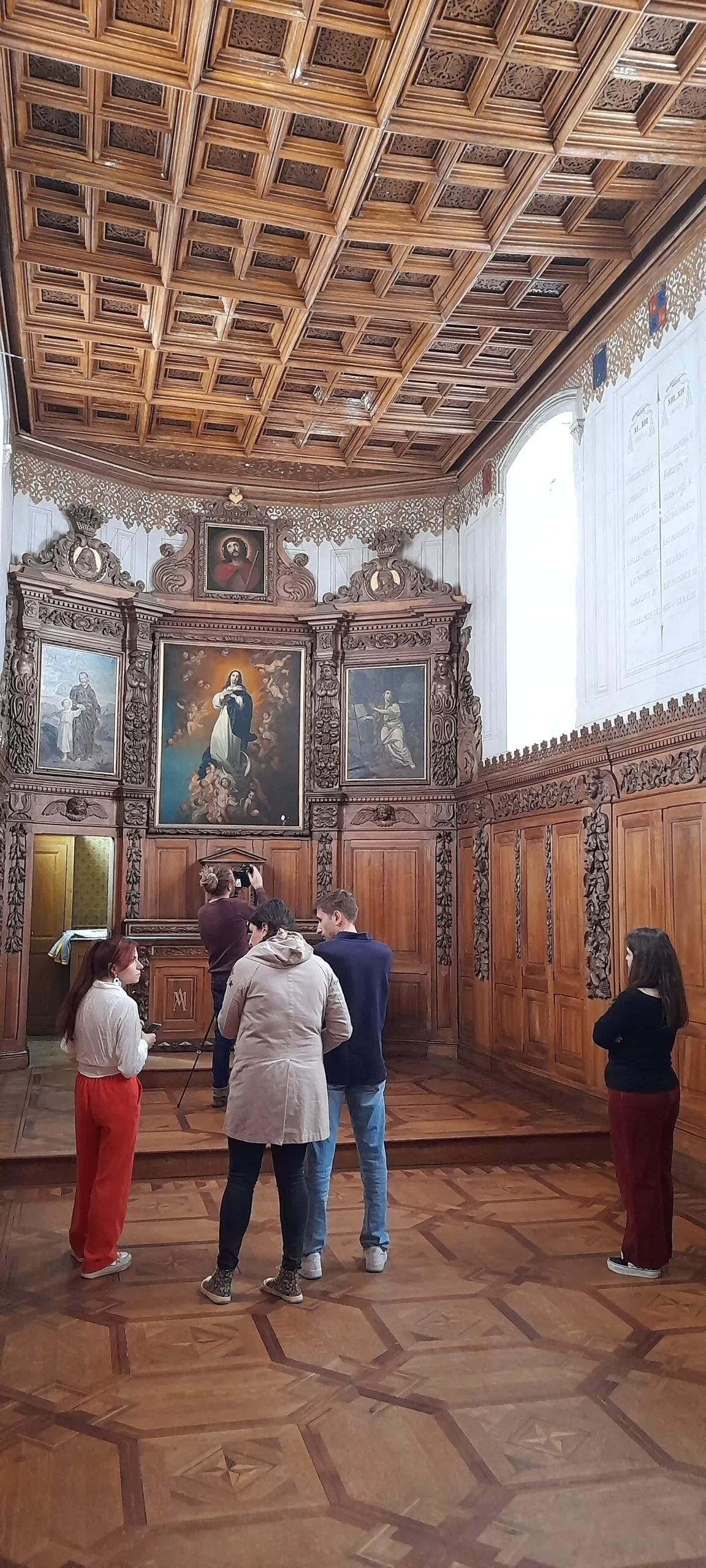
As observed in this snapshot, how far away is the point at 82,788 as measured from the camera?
11531mm

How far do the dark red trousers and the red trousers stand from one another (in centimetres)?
232

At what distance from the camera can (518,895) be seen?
10195 millimetres

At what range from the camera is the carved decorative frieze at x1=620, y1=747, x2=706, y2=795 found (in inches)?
276

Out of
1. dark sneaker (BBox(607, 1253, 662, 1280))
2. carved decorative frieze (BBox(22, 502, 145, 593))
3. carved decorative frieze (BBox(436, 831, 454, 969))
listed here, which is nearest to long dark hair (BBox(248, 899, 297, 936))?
dark sneaker (BBox(607, 1253, 662, 1280))

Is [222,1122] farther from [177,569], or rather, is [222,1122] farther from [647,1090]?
[177,569]

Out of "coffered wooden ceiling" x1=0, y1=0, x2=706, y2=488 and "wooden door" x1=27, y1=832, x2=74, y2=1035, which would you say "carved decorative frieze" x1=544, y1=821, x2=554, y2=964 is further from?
"wooden door" x1=27, y1=832, x2=74, y2=1035

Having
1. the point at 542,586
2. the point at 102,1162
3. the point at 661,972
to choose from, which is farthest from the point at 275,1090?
the point at 542,586

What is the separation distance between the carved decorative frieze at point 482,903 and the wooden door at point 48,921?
546 cm

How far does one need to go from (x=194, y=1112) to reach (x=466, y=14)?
7.37 m

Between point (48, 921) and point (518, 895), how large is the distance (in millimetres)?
6535

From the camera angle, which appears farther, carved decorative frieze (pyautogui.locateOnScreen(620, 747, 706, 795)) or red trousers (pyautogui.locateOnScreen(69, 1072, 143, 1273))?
carved decorative frieze (pyautogui.locateOnScreen(620, 747, 706, 795))

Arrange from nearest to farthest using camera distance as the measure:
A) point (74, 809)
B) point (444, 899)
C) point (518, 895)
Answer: point (518, 895), point (74, 809), point (444, 899)

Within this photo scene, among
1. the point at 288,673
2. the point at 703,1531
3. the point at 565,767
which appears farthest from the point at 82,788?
the point at 703,1531

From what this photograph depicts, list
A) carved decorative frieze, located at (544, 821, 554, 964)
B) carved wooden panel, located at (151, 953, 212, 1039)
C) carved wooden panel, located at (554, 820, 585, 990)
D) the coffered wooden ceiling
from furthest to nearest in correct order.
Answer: carved wooden panel, located at (151, 953, 212, 1039) < carved decorative frieze, located at (544, 821, 554, 964) < carved wooden panel, located at (554, 820, 585, 990) < the coffered wooden ceiling
